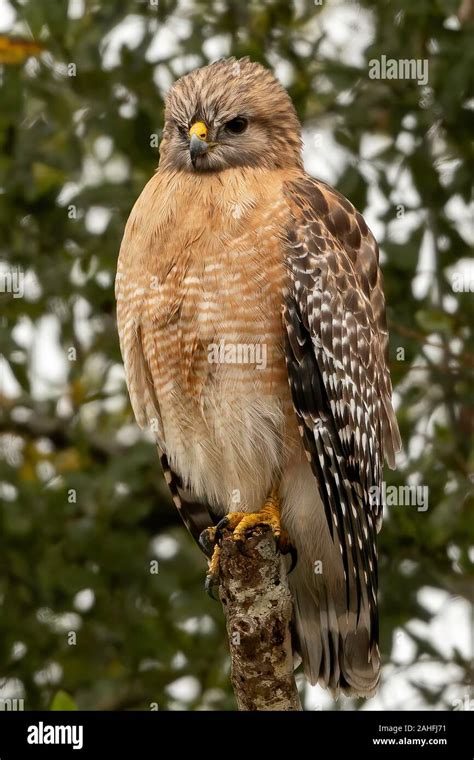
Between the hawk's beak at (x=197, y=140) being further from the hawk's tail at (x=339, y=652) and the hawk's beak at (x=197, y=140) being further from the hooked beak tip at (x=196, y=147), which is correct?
the hawk's tail at (x=339, y=652)

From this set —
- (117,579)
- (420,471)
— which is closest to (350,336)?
(420,471)

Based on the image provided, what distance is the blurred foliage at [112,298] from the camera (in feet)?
18.7

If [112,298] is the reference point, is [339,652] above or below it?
below

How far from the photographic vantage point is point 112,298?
5879 millimetres

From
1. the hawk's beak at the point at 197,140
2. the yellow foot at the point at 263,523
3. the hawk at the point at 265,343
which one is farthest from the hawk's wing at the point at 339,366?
the hawk's beak at the point at 197,140

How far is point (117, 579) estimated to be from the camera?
607 cm

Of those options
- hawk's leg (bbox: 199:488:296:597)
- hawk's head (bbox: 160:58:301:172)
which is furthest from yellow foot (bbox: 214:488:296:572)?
hawk's head (bbox: 160:58:301:172)

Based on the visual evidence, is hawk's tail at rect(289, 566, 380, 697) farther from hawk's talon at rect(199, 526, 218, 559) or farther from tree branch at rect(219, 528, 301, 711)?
tree branch at rect(219, 528, 301, 711)

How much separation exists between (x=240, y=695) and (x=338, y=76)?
2.35 m

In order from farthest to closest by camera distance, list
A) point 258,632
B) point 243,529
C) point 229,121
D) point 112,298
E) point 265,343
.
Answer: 1. point 112,298
2. point 229,121
3. point 265,343
4. point 243,529
5. point 258,632

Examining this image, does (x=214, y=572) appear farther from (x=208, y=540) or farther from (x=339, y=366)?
(x=339, y=366)

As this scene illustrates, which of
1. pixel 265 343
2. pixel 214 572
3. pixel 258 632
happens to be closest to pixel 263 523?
pixel 214 572

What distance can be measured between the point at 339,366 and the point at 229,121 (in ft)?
2.78
